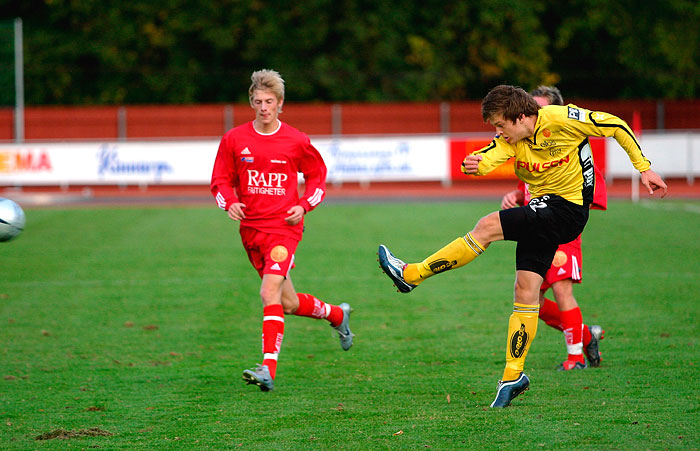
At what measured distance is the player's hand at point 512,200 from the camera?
644 cm

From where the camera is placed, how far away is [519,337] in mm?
5527

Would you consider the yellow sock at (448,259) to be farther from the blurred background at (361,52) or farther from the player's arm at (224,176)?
the blurred background at (361,52)

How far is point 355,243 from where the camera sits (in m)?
14.4

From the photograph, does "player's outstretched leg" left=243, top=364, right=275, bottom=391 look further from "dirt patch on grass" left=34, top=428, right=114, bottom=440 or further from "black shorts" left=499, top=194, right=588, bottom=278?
"black shorts" left=499, top=194, right=588, bottom=278

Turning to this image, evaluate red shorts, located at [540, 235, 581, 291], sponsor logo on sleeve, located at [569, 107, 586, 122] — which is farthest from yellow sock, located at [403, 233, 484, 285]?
red shorts, located at [540, 235, 581, 291]

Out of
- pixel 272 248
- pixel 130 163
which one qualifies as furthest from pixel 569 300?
pixel 130 163

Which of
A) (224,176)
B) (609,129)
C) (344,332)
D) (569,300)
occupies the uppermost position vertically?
(609,129)

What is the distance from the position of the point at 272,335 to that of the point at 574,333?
2.09 metres

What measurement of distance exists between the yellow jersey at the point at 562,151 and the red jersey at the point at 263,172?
148 centimetres

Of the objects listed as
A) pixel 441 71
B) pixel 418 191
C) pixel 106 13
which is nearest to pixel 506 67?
pixel 441 71

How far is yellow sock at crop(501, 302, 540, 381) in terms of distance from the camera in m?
5.48

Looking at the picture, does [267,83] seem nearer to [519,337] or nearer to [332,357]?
[332,357]

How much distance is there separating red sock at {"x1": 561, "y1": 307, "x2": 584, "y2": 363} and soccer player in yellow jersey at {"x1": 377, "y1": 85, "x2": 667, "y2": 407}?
3.31ft

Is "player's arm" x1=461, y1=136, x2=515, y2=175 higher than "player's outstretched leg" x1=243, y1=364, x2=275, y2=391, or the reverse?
"player's arm" x1=461, y1=136, x2=515, y2=175
